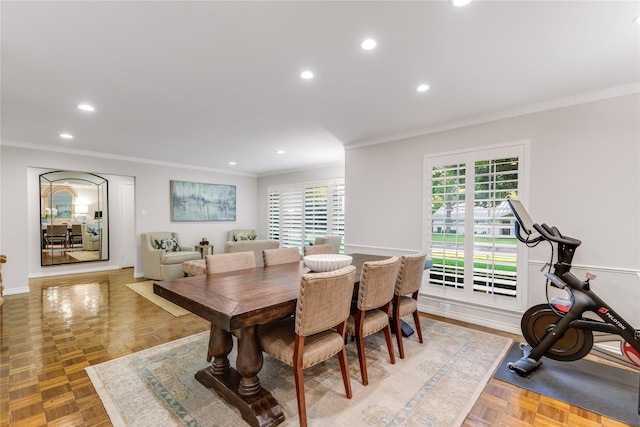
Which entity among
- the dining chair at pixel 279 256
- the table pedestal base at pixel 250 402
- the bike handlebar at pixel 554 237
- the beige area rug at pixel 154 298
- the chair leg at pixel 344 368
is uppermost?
the bike handlebar at pixel 554 237

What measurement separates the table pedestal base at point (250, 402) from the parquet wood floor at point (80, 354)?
2.20ft

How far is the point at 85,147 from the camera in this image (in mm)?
4859

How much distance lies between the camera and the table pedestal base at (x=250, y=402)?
1.71m

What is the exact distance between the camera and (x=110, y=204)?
660 cm

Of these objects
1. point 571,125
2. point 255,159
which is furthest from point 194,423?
point 255,159

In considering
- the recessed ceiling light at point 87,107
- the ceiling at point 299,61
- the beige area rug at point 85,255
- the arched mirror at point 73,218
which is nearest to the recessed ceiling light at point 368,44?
the ceiling at point 299,61

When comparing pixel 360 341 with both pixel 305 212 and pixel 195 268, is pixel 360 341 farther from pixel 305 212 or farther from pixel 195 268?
pixel 305 212

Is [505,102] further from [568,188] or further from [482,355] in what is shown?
[482,355]

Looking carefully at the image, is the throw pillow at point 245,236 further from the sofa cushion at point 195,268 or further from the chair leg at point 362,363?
the chair leg at point 362,363

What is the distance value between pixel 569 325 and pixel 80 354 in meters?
4.12

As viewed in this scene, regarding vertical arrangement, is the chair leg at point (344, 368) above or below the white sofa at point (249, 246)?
below

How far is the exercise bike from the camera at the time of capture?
208cm

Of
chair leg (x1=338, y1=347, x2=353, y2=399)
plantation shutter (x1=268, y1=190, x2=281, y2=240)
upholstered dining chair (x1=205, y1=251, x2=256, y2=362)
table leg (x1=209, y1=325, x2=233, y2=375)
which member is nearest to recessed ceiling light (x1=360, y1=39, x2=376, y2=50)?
upholstered dining chair (x1=205, y1=251, x2=256, y2=362)

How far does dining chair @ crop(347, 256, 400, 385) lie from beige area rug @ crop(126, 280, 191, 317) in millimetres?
2222
